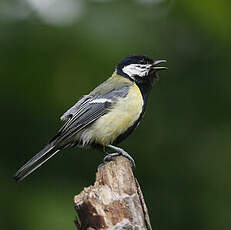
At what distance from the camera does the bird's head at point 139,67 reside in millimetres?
4062

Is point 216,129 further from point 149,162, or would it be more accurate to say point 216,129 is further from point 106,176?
point 106,176

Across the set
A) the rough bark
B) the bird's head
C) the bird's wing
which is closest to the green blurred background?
the bird's head

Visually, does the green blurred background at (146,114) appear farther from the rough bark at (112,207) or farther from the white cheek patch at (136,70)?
the rough bark at (112,207)

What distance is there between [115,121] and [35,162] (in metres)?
0.65

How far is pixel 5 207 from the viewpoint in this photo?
12.9ft

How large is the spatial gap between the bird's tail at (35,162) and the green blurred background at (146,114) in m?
0.45

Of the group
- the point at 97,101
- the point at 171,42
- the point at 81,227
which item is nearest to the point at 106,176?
the point at 81,227

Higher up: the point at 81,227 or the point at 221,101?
the point at 221,101

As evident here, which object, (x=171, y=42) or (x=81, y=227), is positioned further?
(x=171, y=42)

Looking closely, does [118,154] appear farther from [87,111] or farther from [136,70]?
[136,70]

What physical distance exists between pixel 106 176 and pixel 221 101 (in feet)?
6.42

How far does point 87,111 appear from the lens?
148 inches

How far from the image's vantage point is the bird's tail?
352cm

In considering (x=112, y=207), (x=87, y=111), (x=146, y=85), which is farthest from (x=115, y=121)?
(x=112, y=207)
